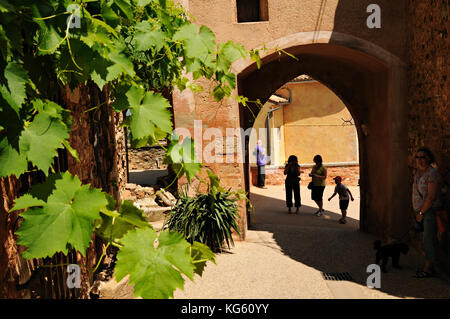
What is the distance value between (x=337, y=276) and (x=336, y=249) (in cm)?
128

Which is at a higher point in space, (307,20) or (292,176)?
(307,20)

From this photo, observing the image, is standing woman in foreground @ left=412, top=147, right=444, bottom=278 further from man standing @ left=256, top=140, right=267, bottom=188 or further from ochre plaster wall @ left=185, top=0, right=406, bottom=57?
man standing @ left=256, top=140, right=267, bottom=188

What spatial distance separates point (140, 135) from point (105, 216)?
34cm

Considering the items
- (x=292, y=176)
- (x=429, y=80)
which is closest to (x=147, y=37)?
(x=429, y=80)

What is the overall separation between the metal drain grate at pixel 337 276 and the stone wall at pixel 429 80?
46.6 inches

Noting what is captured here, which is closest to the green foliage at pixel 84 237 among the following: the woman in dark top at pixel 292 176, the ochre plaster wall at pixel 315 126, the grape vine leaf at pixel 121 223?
the grape vine leaf at pixel 121 223

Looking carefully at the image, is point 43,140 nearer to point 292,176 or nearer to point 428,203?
point 428,203

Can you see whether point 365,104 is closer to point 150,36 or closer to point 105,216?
point 150,36

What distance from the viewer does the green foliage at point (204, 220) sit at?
5.70 m

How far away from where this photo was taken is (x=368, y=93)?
7.53 meters

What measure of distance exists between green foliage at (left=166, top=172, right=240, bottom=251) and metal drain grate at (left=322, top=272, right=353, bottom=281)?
1492 mm

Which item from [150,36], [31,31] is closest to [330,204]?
[150,36]

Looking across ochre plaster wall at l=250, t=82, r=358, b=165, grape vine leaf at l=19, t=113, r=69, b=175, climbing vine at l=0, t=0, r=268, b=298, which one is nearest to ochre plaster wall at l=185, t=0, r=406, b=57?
climbing vine at l=0, t=0, r=268, b=298

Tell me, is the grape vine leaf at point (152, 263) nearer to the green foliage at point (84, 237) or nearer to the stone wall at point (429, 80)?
the green foliage at point (84, 237)
